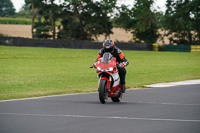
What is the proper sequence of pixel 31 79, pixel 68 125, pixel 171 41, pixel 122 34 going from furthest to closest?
pixel 122 34, pixel 171 41, pixel 31 79, pixel 68 125

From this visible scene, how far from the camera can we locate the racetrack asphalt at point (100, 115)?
8188 millimetres

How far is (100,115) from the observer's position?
9.93 meters

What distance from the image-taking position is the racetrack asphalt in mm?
8188

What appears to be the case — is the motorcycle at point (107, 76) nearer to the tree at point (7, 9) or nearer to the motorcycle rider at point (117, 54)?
the motorcycle rider at point (117, 54)

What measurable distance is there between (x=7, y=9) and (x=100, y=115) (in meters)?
167

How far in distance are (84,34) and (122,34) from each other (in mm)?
23764

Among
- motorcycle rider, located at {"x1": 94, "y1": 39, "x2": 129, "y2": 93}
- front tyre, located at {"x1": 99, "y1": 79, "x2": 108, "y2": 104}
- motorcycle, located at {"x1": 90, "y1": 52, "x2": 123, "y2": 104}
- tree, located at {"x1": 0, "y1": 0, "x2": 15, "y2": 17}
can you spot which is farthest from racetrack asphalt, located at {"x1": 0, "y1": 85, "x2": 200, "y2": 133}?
tree, located at {"x1": 0, "y1": 0, "x2": 15, "y2": 17}

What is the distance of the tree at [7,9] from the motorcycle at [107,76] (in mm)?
160679

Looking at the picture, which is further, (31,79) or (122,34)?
(122,34)

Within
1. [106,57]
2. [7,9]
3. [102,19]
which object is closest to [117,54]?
[106,57]

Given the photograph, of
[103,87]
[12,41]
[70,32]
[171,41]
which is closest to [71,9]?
[70,32]

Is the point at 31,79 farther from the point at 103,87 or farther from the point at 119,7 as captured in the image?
the point at 119,7

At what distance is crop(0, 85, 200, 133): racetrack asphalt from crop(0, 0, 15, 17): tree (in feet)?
523

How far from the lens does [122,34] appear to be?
10325cm
